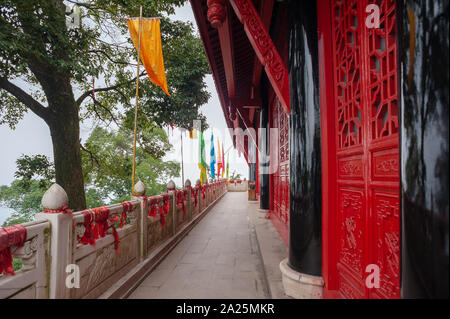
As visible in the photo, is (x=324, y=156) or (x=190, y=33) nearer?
(x=324, y=156)

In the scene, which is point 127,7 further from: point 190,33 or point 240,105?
point 240,105

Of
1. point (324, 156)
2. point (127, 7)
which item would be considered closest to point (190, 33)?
point (127, 7)

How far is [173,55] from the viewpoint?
27.8 feet

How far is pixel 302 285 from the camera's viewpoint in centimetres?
232

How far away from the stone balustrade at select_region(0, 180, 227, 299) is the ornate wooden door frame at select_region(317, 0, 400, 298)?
2.19 meters

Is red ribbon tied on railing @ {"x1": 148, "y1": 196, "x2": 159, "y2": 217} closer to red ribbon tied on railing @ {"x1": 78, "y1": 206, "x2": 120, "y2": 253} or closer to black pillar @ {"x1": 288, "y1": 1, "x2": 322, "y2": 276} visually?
red ribbon tied on railing @ {"x1": 78, "y1": 206, "x2": 120, "y2": 253}

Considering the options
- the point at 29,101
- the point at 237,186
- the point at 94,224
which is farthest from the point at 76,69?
the point at 237,186

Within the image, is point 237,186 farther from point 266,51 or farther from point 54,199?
point 54,199

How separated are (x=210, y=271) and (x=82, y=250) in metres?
1.91

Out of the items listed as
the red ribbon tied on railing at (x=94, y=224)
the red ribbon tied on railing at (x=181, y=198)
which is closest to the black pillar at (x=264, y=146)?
the red ribbon tied on railing at (x=181, y=198)

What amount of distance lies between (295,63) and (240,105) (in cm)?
478

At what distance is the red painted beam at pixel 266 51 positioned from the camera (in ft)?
9.08

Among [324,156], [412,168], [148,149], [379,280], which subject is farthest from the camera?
[148,149]

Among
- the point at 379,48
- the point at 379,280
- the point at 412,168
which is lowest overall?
the point at 379,280
